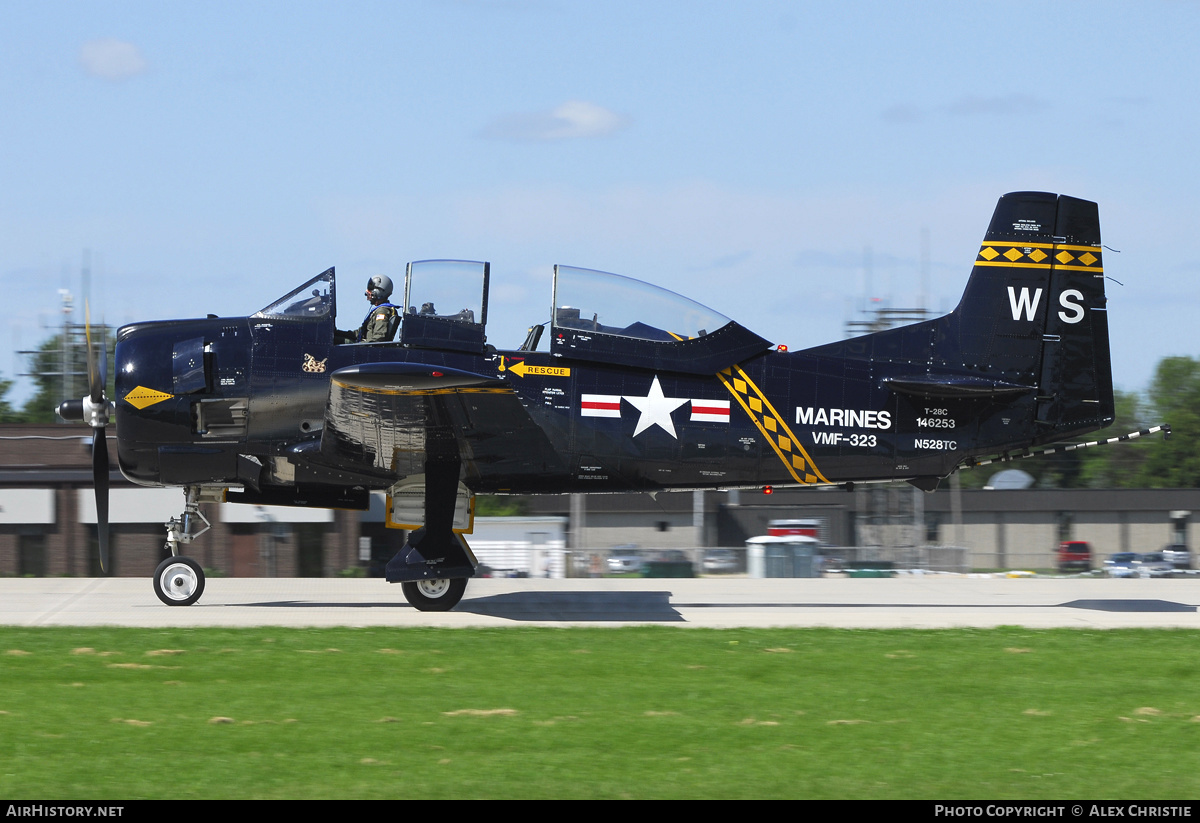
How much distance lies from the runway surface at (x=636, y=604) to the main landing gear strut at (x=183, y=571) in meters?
0.18

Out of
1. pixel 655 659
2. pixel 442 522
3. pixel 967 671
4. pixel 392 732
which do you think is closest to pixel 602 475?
pixel 442 522

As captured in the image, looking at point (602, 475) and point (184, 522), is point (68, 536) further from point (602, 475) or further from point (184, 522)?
point (602, 475)

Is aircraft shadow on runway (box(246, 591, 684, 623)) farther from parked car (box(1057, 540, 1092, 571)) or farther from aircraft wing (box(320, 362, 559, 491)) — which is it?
parked car (box(1057, 540, 1092, 571))

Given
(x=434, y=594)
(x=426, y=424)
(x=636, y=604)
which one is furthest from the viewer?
(x=636, y=604)

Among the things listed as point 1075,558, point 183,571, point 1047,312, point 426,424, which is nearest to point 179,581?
point 183,571

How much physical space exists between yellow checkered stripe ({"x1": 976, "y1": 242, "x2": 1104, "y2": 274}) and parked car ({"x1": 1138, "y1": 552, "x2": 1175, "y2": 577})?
19456 millimetres

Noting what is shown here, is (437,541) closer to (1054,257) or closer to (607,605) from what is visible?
(607,605)

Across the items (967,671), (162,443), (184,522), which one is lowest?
(967,671)

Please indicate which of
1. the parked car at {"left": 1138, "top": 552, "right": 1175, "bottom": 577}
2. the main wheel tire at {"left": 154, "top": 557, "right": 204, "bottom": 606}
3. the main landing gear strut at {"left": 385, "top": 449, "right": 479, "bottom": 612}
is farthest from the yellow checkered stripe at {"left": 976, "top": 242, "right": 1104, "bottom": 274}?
the parked car at {"left": 1138, "top": 552, "right": 1175, "bottom": 577}

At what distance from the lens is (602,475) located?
1328 centimetres

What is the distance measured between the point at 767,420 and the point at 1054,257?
13.9ft

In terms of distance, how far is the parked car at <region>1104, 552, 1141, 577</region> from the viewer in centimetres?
3139

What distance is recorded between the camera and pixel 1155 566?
1318 inches
